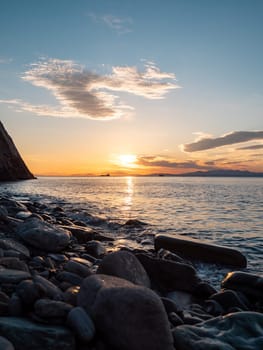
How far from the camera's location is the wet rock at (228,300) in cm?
525

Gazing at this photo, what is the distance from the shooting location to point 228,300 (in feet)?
17.4

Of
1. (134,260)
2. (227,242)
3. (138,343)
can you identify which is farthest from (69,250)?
(227,242)

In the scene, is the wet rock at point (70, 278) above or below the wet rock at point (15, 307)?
below

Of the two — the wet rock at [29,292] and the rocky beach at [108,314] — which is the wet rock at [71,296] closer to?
the rocky beach at [108,314]

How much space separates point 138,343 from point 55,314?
804 mm

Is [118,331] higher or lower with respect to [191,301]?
higher

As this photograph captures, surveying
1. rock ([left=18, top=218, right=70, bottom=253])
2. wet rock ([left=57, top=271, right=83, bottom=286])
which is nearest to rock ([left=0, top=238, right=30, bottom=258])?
rock ([left=18, top=218, right=70, bottom=253])

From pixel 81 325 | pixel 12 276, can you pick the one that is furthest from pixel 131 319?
pixel 12 276

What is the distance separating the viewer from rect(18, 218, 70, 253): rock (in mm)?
6766

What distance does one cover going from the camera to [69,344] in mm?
2752

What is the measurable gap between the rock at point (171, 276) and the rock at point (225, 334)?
6.97 ft

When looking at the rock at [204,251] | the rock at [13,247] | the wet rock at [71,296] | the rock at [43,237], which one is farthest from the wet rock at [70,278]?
the rock at [204,251]

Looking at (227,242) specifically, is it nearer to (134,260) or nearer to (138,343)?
(134,260)

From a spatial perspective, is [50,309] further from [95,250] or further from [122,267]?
[95,250]
